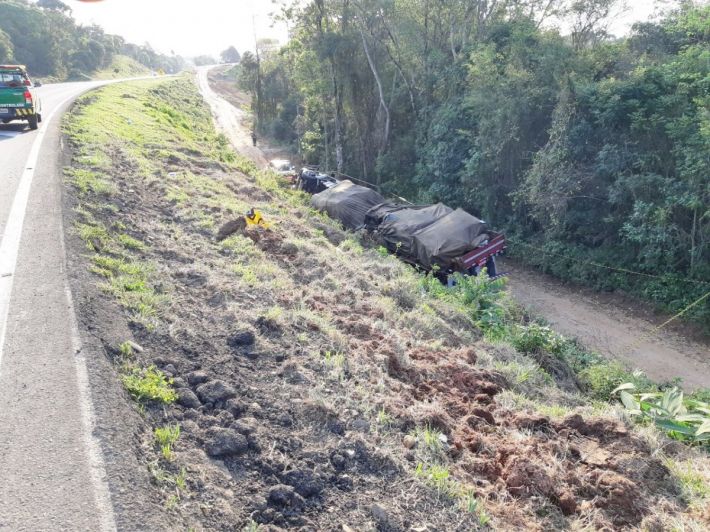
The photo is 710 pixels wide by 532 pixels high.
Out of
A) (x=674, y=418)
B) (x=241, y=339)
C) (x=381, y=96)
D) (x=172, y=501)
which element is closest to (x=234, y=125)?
(x=381, y=96)

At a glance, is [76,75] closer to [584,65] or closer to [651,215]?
[584,65]

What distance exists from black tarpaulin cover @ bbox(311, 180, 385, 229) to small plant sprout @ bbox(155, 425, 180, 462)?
13.0 meters

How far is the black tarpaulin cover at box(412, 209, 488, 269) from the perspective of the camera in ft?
46.0

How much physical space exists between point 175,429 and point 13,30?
5927 centimetres

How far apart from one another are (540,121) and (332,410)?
18.0 meters

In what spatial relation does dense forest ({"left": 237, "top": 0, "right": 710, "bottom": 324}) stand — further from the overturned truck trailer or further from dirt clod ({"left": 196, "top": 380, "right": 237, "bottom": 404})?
dirt clod ({"left": 196, "top": 380, "right": 237, "bottom": 404})

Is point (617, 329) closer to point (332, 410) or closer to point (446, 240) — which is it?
point (446, 240)

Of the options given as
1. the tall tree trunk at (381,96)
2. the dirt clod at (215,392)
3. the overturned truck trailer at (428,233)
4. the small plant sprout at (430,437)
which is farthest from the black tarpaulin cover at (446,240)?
the tall tree trunk at (381,96)

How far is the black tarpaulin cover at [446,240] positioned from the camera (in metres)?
14.0

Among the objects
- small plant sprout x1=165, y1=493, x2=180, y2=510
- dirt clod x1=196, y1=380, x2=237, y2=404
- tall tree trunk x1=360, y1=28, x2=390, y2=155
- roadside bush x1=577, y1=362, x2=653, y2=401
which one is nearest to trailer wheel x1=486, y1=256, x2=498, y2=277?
roadside bush x1=577, y1=362, x2=653, y2=401

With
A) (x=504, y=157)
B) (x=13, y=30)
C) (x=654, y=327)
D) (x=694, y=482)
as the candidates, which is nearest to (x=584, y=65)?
(x=504, y=157)

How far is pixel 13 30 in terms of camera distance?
48688 mm

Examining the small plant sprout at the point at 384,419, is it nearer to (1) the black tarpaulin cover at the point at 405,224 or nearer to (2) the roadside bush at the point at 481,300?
(2) the roadside bush at the point at 481,300

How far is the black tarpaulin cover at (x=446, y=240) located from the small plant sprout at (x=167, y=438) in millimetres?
10688
